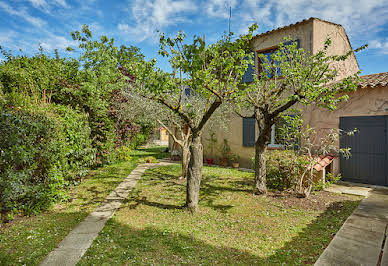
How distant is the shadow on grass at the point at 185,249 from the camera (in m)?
3.21

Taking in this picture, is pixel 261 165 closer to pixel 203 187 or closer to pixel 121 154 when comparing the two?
pixel 203 187

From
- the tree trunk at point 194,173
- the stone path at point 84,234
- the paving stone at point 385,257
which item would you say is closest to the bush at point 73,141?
the stone path at point 84,234

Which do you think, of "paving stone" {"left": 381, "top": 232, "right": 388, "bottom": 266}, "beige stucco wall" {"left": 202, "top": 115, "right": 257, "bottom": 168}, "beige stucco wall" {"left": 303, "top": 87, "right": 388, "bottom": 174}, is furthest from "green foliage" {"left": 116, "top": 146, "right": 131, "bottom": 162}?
"paving stone" {"left": 381, "top": 232, "right": 388, "bottom": 266}

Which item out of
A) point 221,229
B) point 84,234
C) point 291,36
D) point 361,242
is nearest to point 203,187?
point 221,229

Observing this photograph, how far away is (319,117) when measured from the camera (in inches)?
325

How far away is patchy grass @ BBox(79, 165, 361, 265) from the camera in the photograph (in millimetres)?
3311

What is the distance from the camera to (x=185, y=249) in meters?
3.51

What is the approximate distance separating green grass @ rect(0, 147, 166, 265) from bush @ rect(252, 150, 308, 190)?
5434 millimetres

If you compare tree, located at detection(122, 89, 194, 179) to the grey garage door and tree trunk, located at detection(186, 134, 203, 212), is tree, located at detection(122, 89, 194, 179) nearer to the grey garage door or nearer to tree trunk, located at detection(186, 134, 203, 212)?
tree trunk, located at detection(186, 134, 203, 212)

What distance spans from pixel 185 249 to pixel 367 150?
294 inches

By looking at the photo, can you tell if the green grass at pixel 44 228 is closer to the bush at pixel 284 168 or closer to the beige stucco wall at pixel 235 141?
the bush at pixel 284 168

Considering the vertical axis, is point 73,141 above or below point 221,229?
above

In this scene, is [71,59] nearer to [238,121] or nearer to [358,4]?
[238,121]

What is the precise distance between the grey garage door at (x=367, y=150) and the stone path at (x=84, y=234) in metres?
8.06
